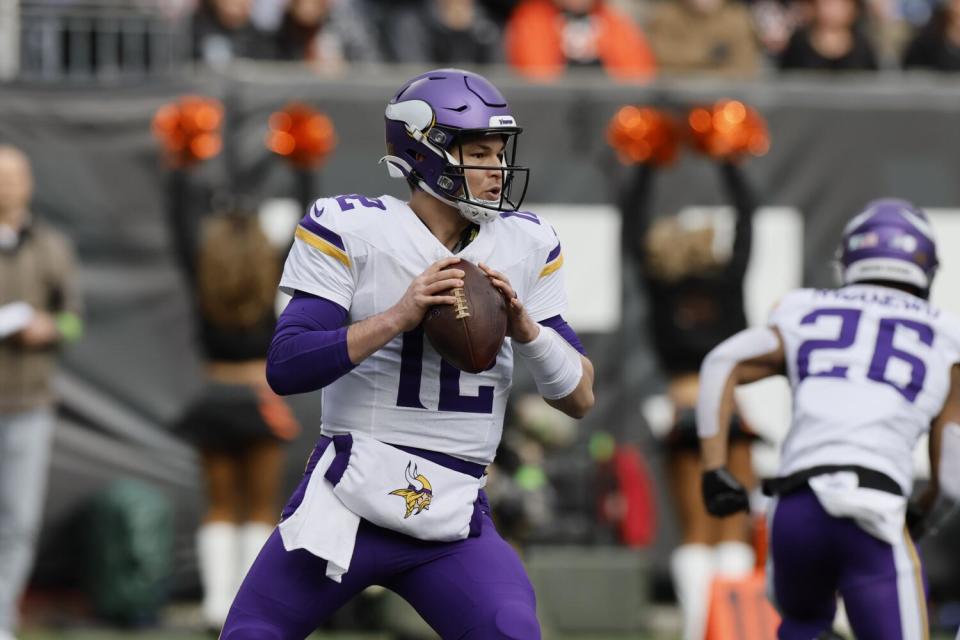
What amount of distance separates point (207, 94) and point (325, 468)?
4.80 m

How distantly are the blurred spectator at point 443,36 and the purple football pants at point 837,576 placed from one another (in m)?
4.90

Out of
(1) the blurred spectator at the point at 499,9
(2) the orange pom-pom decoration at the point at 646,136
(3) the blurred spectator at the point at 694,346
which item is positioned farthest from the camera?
(1) the blurred spectator at the point at 499,9

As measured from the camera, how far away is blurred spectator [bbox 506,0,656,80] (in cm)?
912

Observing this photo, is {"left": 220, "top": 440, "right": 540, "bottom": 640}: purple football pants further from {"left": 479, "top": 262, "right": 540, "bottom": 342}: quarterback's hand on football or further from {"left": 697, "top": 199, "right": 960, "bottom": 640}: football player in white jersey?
{"left": 697, "top": 199, "right": 960, "bottom": 640}: football player in white jersey

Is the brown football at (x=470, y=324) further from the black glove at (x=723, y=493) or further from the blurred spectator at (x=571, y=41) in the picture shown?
the blurred spectator at (x=571, y=41)

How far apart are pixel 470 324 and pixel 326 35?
590 centimetres

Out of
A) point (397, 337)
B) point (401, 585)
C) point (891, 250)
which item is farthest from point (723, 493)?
point (397, 337)

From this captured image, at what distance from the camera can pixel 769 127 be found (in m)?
8.60

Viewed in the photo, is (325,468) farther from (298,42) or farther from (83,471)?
(298,42)

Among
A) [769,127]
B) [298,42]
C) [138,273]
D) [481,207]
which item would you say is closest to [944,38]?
[769,127]

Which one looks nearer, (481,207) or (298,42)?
(481,207)

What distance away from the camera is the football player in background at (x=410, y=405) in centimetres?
374

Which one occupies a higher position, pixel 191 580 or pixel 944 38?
pixel 944 38

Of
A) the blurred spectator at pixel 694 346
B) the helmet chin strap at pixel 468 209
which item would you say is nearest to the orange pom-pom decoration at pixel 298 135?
the blurred spectator at pixel 694 346
